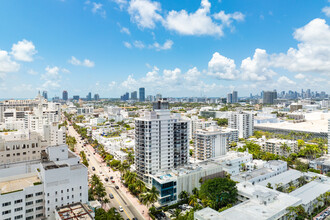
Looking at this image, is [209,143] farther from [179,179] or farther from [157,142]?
[179,179]

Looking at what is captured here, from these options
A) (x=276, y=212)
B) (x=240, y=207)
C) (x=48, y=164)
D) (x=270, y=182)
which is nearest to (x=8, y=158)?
(x=48, y=164)

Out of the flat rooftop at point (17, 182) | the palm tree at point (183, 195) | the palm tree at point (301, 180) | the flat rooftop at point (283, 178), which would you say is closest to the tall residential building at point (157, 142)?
the palm tree at point (183, 195)

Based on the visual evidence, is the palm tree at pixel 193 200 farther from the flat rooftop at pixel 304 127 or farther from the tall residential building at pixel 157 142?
the flat rooftop at pixel 304 127

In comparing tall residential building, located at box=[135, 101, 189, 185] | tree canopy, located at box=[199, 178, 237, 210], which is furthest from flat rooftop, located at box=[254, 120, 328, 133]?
tree canopy, located at box=[199, 178, 237, 210]

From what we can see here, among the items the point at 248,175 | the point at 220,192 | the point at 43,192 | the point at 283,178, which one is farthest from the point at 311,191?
the point at 43,192

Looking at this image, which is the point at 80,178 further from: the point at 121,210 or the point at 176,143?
the point at 176,143
